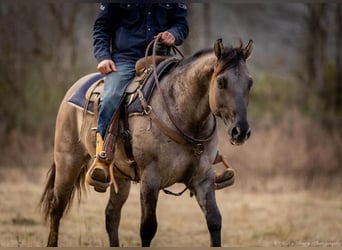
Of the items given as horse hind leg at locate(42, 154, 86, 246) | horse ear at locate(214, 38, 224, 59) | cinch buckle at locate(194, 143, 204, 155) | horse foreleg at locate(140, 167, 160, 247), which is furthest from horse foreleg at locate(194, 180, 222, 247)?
horse hind leg at locate(42, 154, 86, 246)

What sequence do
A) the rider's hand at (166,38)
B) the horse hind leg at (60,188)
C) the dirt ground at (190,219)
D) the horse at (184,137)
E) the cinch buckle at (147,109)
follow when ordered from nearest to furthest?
1. the horse at (184,137)
2. the cinch buckle at (147,109)
3. the rider's hand at (166,38)
4. the horse hind leg at (60,188)
5. the dirt ground at (190,219)

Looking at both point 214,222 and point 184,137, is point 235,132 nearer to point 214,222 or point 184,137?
point 184,137

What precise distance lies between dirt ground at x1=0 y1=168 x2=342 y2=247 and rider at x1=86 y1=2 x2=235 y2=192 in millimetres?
2510

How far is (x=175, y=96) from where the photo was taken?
23.0ft

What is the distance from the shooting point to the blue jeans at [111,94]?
23.6ft

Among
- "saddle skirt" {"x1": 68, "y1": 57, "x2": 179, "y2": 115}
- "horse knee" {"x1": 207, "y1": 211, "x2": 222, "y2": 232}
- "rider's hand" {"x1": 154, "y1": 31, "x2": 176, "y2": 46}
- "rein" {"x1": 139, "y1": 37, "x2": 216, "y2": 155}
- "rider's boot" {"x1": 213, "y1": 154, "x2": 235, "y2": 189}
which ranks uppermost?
"rider's hand" {"x1": 154, "y1": 31, "x2": 176, "y2": 46}

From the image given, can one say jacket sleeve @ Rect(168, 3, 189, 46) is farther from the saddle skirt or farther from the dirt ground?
the dirt ground

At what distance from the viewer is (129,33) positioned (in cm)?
761

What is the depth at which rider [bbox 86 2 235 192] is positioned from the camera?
7402 millimetres

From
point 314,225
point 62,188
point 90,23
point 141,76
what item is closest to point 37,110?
point 90,23

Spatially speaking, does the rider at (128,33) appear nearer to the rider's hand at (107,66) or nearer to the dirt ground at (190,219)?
the rider's hand at (107,66)

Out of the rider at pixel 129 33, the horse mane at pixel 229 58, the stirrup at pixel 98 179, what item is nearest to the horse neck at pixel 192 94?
the horse mane at pixel 229 58

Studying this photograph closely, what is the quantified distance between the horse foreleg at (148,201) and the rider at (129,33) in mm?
544

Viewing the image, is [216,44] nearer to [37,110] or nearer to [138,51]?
[138,51]
